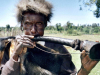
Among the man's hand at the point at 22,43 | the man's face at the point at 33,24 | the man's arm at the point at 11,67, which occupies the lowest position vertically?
the man's arm at the point at 11,67

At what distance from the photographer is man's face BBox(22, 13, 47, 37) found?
2227mm

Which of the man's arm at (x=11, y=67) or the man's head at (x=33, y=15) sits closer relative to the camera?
the man's arm at (x=11, y=67)

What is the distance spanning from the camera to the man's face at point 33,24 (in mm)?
2227

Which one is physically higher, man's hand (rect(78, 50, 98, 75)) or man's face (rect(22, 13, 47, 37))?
man's face (rect(22, 13, 47, 37))

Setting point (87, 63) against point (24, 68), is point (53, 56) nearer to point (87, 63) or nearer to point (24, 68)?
point (24, 68)

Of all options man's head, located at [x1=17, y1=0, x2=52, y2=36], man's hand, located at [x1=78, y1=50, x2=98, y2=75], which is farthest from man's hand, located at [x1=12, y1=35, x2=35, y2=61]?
man's hand, located at [x1=78, y1=50, x2=98, y2=75]

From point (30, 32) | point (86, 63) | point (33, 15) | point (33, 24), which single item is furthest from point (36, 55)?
point (86, 63)

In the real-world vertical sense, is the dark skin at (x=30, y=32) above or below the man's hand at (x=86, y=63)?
above

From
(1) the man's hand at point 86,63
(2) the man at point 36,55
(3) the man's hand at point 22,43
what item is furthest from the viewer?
(2) the man at point 36,55

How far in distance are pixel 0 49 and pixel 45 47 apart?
2.58 ft

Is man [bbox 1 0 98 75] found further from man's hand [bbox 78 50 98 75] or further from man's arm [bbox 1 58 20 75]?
man's hand [bbox 78 50 98 75]

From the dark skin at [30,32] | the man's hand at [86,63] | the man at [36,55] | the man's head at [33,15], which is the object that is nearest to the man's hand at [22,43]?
the dark skin at [30,32]

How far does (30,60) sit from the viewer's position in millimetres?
2246

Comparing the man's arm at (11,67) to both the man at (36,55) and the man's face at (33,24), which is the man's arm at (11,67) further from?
the man's face at (33,24)
